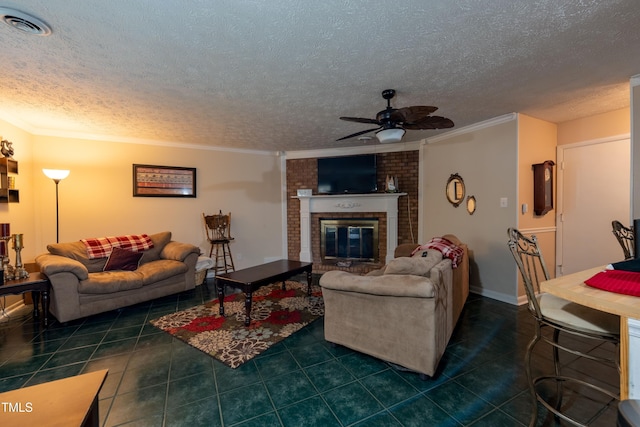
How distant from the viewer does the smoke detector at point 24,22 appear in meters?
1.46

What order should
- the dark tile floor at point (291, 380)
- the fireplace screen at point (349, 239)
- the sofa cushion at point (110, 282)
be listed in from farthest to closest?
the fireplace screen at point (349, 239)
the sofa cushion at point (110, 282)
the dark tile floor at point (291, 380)

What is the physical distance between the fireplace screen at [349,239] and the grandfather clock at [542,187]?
227 centimetres

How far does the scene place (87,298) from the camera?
3004mm

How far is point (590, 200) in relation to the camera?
3527 mm

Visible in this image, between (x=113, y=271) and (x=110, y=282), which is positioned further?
(x=113, y=271)

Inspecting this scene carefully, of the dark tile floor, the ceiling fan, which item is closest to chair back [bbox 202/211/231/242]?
the dark tile floor

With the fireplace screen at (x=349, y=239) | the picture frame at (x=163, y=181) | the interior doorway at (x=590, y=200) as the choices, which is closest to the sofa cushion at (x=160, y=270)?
the picture frame at (x=163, y=181)

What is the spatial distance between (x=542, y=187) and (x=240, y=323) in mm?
3868

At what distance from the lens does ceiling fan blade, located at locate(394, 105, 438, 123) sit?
2091mm

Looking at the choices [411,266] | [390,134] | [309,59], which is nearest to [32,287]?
[309,59]

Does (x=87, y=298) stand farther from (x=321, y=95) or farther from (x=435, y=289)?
(x=435, y=289)

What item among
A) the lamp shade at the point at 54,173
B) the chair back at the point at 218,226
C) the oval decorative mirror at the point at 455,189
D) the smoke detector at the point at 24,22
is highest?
the smoke detector at the point at 24,22

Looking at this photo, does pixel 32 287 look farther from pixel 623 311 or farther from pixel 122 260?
pixel 623 311

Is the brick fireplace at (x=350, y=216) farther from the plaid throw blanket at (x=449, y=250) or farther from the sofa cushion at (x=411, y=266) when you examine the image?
the sofa cushion at (x=411, y=266)
